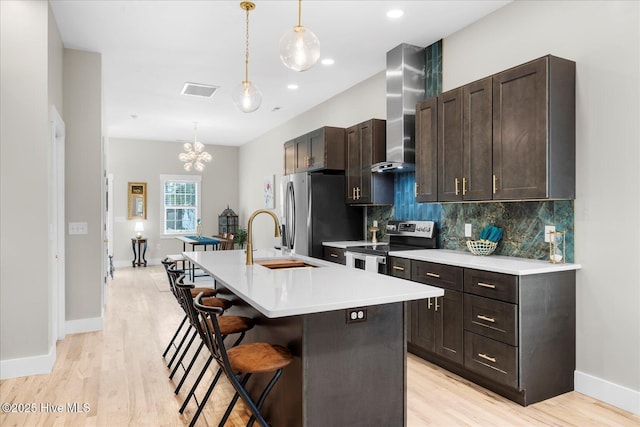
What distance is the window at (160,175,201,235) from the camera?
392 inches

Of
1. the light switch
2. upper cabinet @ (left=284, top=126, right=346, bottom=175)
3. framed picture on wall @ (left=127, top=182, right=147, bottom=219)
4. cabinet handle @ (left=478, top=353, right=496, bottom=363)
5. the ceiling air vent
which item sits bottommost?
cabinet handle @ (left=478, top=353, right=496, bottom=363)

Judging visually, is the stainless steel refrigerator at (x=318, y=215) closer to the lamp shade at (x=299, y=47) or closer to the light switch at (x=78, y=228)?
the light switch at (x=78, y=228)

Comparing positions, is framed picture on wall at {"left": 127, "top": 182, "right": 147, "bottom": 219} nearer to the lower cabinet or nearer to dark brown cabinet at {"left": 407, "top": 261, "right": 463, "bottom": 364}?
→ dark brown cabinet at {"left": 407, "top": 261, "right": 463, "bottom": 364}

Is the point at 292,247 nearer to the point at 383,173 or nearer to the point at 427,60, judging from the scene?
the point at 383,173

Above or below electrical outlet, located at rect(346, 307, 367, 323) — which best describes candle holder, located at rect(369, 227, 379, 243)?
above

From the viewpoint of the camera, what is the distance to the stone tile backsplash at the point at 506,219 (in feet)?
9.88

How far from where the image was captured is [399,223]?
4547mm

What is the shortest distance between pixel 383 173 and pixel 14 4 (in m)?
3.60

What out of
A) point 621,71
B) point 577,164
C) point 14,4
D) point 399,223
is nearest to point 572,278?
point 577,164

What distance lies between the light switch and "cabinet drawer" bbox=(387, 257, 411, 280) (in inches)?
124

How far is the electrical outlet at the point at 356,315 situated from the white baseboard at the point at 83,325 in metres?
3.52

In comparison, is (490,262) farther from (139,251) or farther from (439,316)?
(139,251)

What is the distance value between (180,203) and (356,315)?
8894 millimetres

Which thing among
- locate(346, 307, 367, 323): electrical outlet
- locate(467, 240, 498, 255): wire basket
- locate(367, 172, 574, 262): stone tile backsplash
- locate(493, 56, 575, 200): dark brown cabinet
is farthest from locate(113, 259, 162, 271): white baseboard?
locate(493, 56, 575, 200): dark brown cabinet
